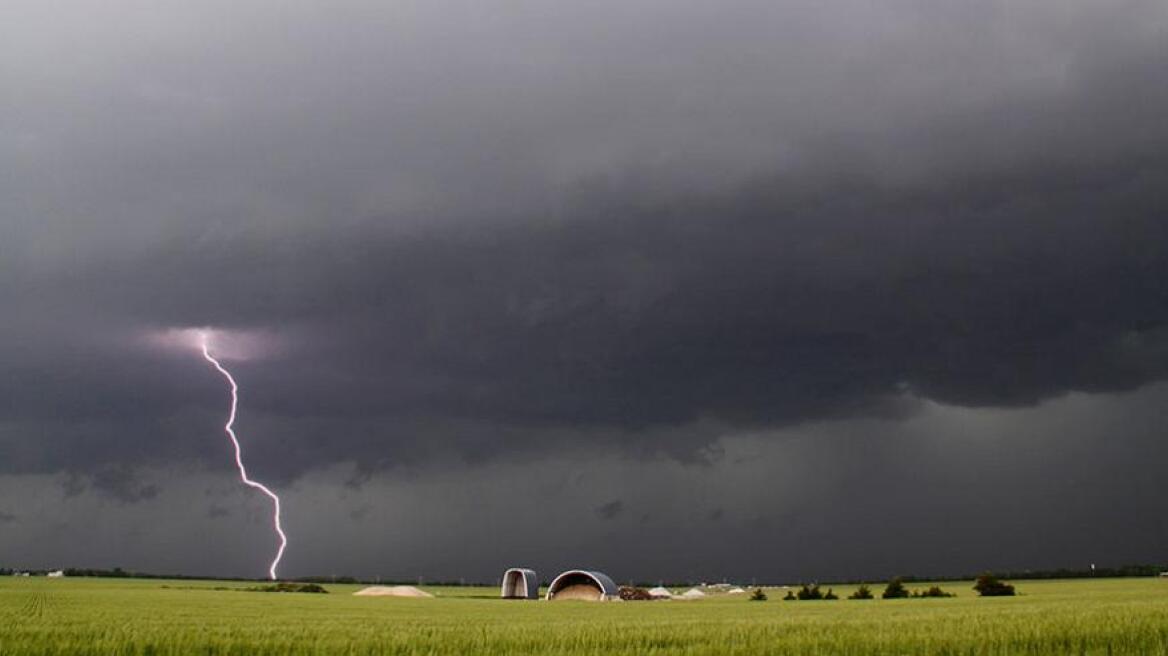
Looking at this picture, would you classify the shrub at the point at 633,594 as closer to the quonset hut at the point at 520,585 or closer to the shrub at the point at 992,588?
the quonset hut at the point at 520,585

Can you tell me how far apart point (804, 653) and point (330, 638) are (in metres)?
11.8

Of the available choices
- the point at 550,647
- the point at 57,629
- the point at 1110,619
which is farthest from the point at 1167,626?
the point at 57,629

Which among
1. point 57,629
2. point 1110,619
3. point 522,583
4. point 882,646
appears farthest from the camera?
point 522,583

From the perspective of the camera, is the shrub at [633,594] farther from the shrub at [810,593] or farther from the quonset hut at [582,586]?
the shrub at [810,593]

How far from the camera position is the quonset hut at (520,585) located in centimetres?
10756

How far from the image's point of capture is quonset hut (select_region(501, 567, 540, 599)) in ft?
353

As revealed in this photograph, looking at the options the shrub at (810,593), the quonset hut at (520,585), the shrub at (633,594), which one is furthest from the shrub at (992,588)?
the quonset hut at (520,585)

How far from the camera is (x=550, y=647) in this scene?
56.1ft

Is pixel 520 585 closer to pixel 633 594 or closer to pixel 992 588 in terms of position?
pixel 633 594

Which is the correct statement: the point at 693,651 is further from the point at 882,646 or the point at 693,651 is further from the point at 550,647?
the point at 882,646

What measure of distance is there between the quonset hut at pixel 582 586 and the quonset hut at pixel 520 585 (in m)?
8.46

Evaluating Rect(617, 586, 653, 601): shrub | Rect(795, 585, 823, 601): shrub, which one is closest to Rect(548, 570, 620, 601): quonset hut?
Rect(617, 586, 653, 601): shrub

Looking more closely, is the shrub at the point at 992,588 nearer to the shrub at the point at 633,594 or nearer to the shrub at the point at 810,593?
the shrub at the point at 810,593

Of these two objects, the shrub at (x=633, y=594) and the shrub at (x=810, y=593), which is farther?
the shrub at (x=810, y=593)
